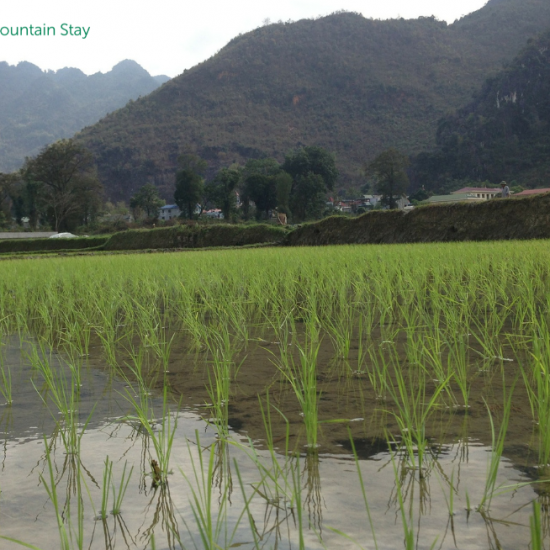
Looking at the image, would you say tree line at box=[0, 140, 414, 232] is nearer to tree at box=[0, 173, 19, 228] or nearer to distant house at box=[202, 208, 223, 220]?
tree at box=[0, 173, 19, 228]

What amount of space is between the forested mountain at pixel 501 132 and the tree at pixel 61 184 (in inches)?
1931

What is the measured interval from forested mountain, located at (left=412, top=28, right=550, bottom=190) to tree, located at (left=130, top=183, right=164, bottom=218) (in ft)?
127

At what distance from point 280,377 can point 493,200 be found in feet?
48.1

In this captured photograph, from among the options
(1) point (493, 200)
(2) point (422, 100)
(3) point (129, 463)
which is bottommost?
(3) point (129, 463)

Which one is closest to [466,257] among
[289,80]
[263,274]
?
[263,274]

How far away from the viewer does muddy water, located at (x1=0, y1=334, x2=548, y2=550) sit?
1411 mm

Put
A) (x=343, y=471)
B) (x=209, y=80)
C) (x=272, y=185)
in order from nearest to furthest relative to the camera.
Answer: (x=343, y=471) → (x=272, y=185) → (x=209, y=80)

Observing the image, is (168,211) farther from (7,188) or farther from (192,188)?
(7,188)

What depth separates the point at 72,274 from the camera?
8.04 m

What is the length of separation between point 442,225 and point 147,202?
56724 millimetres

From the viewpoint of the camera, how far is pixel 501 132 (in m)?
86.9

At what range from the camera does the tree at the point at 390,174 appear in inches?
3093

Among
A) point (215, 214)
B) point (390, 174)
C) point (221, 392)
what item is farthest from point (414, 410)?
point (215, 214)

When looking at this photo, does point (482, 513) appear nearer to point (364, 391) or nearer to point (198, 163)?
point (364, 391)
